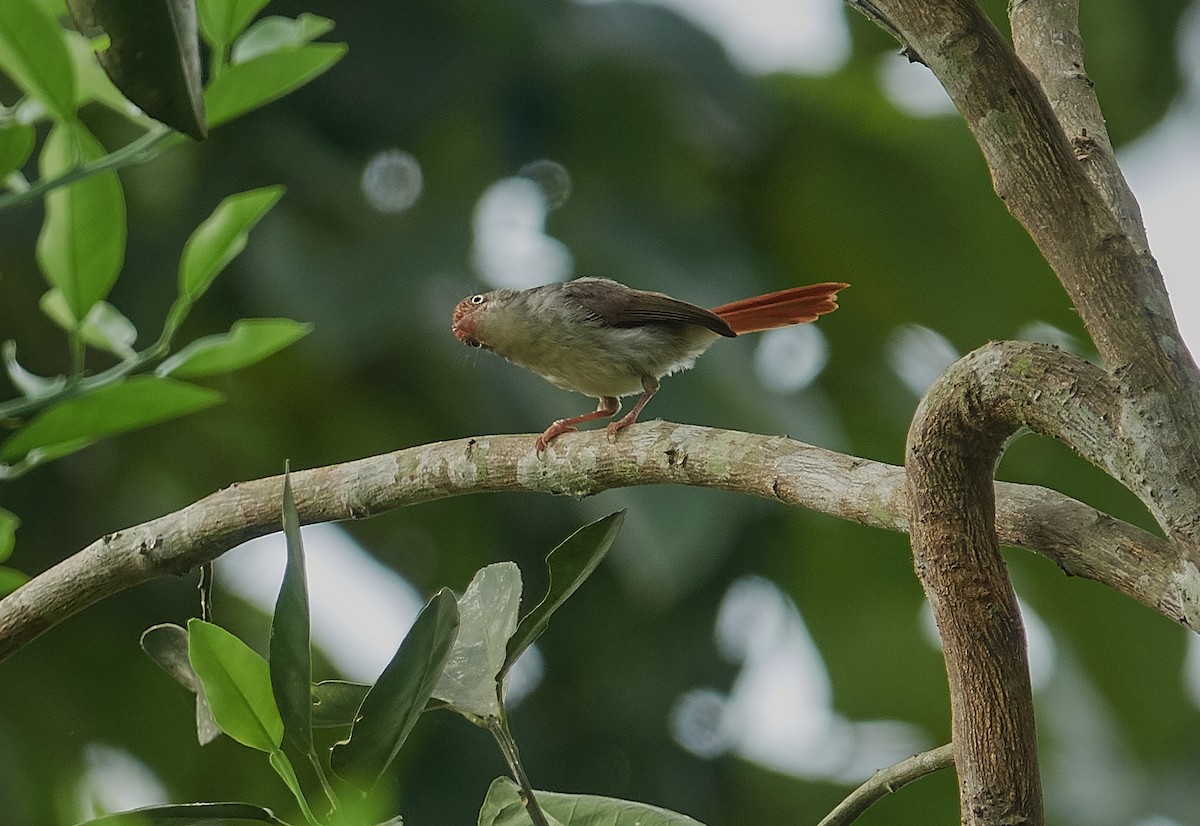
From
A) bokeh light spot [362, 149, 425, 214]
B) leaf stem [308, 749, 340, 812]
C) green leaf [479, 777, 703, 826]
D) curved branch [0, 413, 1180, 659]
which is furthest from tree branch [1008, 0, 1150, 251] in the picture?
bokeh light spot [362, 149, 425, 214]

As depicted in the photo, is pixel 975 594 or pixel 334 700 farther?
pixel 334 700

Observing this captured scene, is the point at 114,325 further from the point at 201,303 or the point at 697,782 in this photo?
the point at 697,782

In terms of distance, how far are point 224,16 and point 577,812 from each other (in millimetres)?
794

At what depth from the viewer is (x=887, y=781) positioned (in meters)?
0.97

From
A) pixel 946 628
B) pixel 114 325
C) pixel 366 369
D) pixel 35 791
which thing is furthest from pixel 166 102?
pixel 35 791

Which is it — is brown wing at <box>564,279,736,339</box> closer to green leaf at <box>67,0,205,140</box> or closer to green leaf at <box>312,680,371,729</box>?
green leaf at <box>312,680,371,729</box>

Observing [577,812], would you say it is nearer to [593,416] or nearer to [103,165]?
[103,165]

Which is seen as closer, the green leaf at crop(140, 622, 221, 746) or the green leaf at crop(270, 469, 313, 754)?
the green leaf at crop(270, 469, 313, 754)

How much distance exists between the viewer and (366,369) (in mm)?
3246

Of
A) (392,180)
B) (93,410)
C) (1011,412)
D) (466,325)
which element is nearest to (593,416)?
(466,325)

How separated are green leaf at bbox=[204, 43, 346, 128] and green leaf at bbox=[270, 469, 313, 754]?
0.58 meters

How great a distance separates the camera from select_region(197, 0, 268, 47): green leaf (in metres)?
1.23

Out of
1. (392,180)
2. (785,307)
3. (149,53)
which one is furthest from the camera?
(392,180)

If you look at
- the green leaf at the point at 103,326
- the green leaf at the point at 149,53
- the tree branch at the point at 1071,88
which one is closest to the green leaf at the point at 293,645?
the green leaf at the point at 149,53
